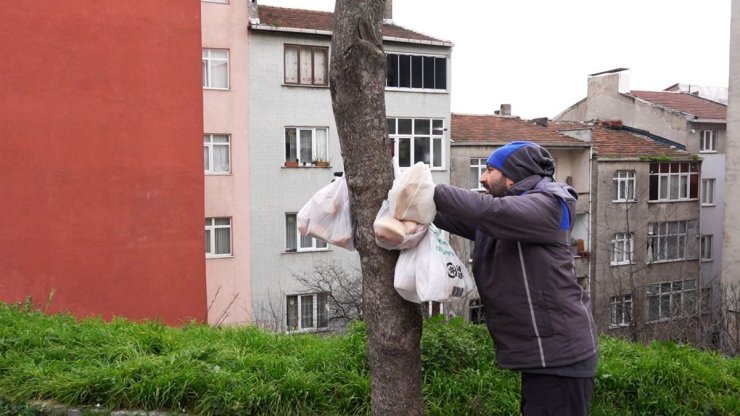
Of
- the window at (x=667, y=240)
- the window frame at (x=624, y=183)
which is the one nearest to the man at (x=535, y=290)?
the window frame at (x=624, y=183)

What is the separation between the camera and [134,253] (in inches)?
657

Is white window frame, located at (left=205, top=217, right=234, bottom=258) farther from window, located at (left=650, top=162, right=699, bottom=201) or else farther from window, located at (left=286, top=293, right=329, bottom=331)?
window, located at (left=650, top=162, right=699, bottom=201)

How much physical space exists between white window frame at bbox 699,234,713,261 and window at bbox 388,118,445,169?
15.5 metres

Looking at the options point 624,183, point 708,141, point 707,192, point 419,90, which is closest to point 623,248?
point 624,183

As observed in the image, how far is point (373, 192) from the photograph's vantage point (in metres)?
3.33

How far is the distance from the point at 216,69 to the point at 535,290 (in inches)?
842

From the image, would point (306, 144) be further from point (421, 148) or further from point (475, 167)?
point (475, 167)

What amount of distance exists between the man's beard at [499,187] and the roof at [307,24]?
20.9 metres

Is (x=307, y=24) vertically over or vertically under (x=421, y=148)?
over

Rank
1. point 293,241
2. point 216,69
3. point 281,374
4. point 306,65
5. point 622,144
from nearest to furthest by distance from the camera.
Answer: point 281,374 < point 216,69 < point 306,65 < point 293,241 < point 622,144

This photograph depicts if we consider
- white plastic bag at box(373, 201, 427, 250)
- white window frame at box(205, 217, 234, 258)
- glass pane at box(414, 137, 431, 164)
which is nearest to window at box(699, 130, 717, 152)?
glass pane at box(414, 137, 431, 164)

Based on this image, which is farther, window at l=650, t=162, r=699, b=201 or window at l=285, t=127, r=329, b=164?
window at l=650, t=162, r=699, b=201

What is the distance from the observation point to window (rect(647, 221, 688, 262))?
3123 cm

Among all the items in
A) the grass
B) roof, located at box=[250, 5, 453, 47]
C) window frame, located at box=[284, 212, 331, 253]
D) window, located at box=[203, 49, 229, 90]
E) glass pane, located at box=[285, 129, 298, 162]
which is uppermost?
roof, located at box=[250, 5, 453, 47]
